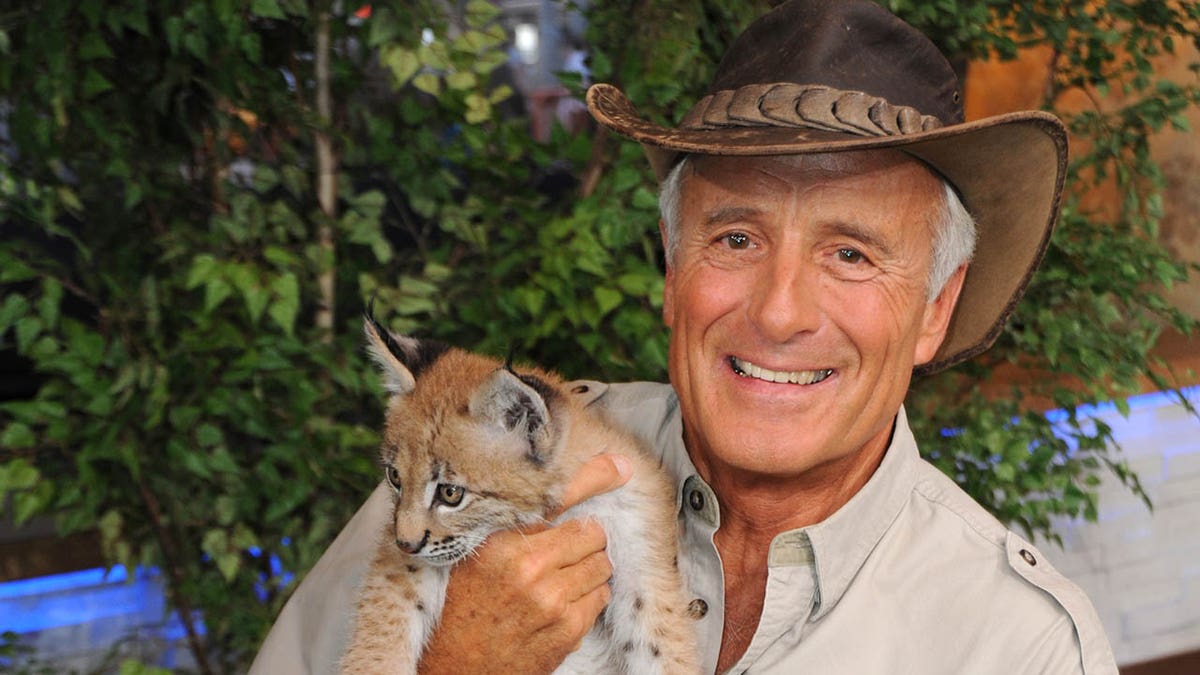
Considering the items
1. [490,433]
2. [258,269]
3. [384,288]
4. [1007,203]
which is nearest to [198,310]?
[258,269]

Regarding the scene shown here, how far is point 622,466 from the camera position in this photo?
207 cm

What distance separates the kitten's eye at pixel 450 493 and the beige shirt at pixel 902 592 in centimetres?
41

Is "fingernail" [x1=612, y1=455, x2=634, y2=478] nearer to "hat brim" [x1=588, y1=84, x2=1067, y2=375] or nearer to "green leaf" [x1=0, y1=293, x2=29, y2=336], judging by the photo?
"hat brim" [x1=588, y1=84, x2=1067, y2=375]

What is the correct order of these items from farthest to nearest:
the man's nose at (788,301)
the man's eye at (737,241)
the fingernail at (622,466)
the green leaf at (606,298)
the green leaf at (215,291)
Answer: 1. the green leaf at (606,298)
2. the green leaf at (215,291)
3. the fingernail at (622,466)
4. the man's eye at (737,241)
5. the man's nose at (788,301)

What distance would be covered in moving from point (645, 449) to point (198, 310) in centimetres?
155

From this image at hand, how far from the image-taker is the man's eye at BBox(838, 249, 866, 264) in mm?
1886

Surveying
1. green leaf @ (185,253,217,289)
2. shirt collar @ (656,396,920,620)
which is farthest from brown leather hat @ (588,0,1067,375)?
green leaf @ (185,253,217,289)

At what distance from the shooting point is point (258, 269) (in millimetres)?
2941

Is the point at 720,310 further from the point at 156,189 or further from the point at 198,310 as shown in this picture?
the point at 156,189

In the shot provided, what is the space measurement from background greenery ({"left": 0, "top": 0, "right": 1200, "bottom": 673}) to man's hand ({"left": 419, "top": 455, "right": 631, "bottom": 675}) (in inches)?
35.0

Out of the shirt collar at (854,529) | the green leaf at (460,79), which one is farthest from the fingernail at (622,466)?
the green leaf at (460,79)

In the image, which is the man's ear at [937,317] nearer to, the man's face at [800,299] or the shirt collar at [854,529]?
the man's face at [800,299]

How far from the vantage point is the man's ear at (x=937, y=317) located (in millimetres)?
2078

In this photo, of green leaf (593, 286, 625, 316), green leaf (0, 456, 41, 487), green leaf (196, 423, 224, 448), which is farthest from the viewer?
green leaf (593, 286, 625, 316)
